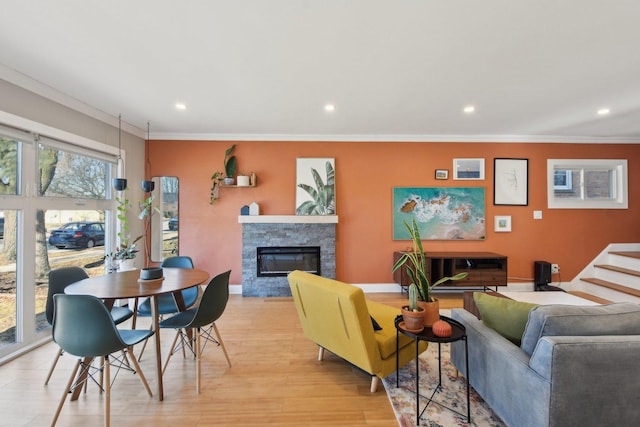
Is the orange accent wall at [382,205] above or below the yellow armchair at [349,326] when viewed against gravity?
above

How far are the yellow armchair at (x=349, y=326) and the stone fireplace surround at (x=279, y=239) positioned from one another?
2.02 meters

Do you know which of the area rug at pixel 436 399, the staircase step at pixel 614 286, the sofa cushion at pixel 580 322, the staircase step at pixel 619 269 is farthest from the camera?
the staircase step at pixel 619 269

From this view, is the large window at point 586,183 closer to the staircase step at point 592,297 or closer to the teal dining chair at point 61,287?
the staircase step at point 592,297

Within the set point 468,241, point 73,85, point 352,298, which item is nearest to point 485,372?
point 352,298

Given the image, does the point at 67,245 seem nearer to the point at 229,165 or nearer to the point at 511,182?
the point at 229,165

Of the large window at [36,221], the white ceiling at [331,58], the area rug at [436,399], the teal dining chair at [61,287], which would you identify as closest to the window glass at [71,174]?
the large window at [36,221]

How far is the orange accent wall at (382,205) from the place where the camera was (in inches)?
172

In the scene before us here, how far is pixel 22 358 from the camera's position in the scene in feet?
8.05

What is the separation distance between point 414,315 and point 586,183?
4669 mm

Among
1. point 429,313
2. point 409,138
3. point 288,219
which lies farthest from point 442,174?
point 429,313

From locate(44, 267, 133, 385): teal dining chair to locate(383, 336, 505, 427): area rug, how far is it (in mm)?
2148

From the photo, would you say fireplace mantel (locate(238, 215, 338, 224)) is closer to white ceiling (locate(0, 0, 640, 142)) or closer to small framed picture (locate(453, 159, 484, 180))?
white ceiling (locate(0, 0, 640, 142))

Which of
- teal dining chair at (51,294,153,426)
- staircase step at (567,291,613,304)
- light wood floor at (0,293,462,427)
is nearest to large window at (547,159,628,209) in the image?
staircase step at (567,291,613,304)

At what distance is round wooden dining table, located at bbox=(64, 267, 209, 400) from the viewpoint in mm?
1898
